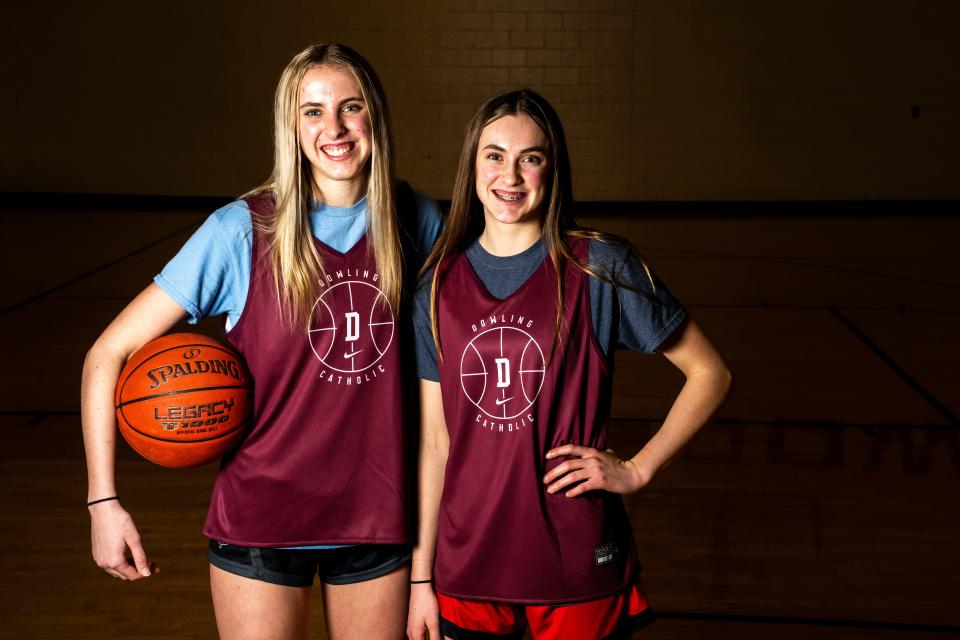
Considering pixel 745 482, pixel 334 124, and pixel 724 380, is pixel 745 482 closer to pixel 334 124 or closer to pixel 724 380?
pixel 724 380

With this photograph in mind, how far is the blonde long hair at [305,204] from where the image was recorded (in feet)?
5.50

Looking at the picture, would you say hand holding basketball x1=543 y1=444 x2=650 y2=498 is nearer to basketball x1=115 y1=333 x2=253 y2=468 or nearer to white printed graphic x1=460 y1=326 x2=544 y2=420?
white printed graphic x1=460 y1=326 x2=544 y2=420

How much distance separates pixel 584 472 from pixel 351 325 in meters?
0.47

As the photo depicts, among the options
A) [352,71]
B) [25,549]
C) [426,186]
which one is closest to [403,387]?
[352,71]

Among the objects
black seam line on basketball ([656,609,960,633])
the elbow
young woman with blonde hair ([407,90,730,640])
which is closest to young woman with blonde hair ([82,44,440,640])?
young woman with blonde hair ([407,90,730,640])

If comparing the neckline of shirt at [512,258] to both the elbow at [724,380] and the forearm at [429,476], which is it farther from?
the elbow at [724,380]

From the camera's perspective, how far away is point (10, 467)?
3859 mm

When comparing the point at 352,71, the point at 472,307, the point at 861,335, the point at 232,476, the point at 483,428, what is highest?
the point at 352,71

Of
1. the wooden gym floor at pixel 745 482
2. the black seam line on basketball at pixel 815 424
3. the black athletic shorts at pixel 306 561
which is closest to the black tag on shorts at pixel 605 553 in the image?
the black athletic shorts at pixel 306 561

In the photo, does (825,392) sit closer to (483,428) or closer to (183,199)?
(483,428)

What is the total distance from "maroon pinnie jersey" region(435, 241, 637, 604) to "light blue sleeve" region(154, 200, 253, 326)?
0.39 meters

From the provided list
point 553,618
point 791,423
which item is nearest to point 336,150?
point 553,618

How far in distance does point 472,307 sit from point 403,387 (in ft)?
0.69

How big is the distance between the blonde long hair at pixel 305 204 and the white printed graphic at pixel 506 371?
7.8 inches
